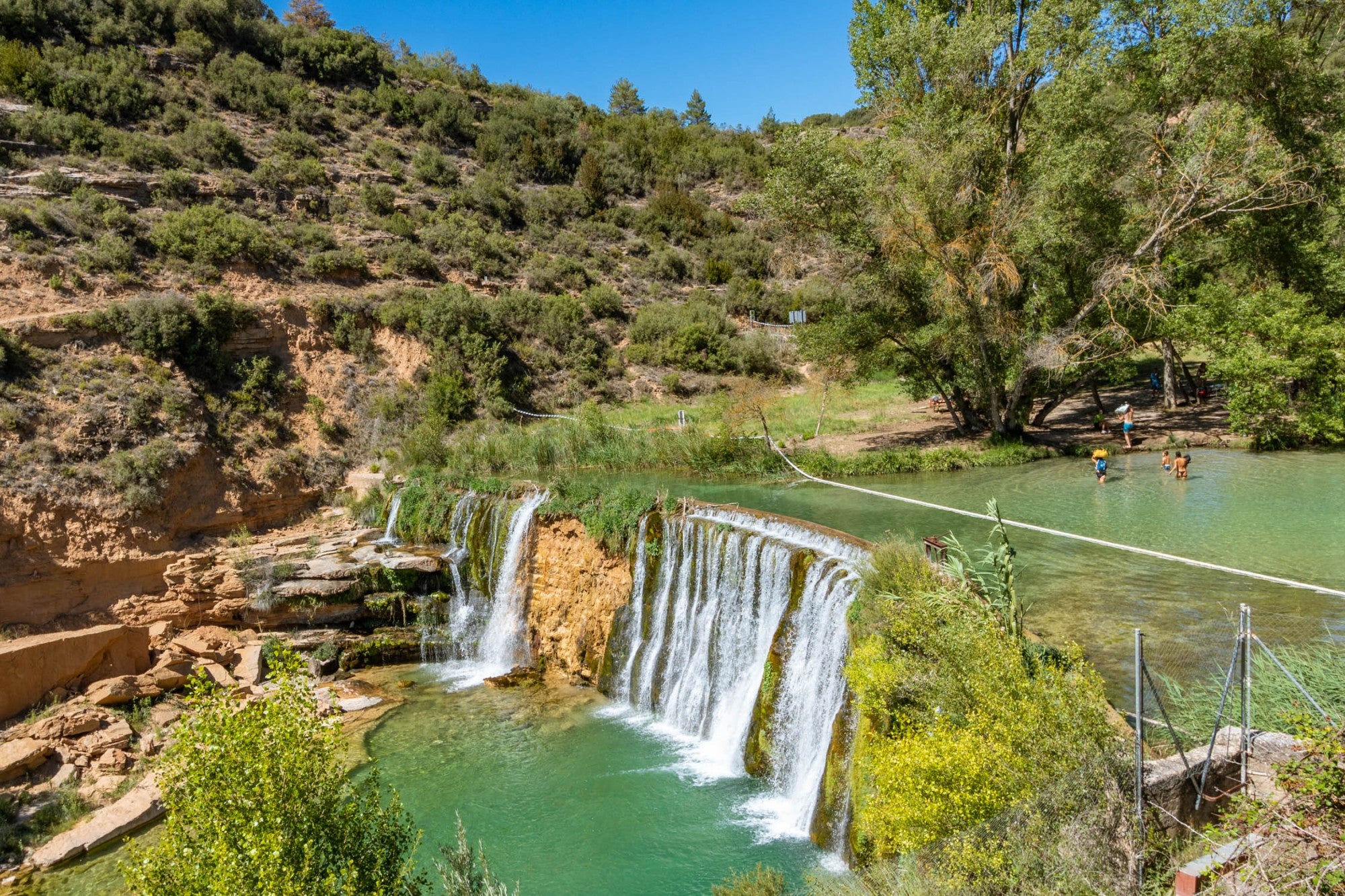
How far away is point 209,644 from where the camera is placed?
13.9 meters

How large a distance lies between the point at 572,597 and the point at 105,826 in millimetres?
7051

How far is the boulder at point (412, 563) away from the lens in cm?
1476

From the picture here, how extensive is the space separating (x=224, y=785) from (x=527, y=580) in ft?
30.6

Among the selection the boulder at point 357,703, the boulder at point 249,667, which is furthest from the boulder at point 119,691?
the boulder at point 357,703

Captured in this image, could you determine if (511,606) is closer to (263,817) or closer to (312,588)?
(312,588)

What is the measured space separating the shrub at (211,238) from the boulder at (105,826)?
62.8 feet

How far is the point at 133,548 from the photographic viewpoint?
16.2 meters

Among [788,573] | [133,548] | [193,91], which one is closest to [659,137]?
[193,91]

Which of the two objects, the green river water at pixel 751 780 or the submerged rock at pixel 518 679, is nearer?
the green river water at pixel 751 780

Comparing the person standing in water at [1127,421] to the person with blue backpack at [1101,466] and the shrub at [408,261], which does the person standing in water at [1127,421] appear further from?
the shrub at [408,261]

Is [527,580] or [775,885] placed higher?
[527,580]

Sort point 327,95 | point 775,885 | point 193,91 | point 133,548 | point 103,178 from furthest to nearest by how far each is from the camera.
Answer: point 327,95 → point 193,91 → point 103,178 → point 133,548 → point 775,885

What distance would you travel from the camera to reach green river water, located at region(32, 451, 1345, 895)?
8.20m

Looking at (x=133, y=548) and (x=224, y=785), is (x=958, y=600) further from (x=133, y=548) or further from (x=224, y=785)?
(x=133, y=548)
